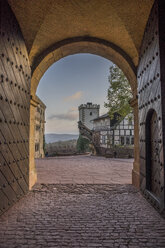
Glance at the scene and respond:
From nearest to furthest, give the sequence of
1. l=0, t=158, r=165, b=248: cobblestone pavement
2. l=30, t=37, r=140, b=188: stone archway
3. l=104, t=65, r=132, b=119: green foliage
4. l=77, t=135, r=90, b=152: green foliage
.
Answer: l=0, t=158, r=165, b=248: cobblestone pavement < l=30, t=37, r=140, b=188: stone archway < l=104, t=65, r=132, b=119: green foliage < l=77, t=135, r=90, b=152: green foliage

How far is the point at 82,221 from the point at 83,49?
4.19m

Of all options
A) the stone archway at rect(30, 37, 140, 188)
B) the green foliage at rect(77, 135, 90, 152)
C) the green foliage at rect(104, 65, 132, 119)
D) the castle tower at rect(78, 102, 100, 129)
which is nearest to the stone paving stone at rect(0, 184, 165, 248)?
the stone archway at rect(30, 37, 140, 188)

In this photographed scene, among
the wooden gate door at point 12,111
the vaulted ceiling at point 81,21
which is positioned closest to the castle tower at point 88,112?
the vaulted ceiling at point 81,21

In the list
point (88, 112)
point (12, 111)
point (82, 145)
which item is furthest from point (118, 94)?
point (88, 112)

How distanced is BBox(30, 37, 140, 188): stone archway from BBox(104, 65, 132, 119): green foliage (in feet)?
26.9

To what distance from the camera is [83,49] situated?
16.2 feet

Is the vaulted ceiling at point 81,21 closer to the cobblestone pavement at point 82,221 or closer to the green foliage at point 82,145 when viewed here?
the cobblestone pavement at point 82,221

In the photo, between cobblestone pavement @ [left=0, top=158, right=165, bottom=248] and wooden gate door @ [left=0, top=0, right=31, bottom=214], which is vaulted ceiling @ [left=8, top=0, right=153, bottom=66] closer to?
wooden gate door @ [left=0, top=0, right=31, bottom=214]

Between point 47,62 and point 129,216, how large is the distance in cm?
392

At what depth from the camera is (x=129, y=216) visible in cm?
263

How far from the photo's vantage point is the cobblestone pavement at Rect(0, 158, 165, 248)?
1987mm

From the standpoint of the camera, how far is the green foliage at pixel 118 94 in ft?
42.1

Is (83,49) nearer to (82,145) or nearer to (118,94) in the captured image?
(118,94)

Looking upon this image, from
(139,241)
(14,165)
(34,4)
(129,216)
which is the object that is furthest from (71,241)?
(34,4)
